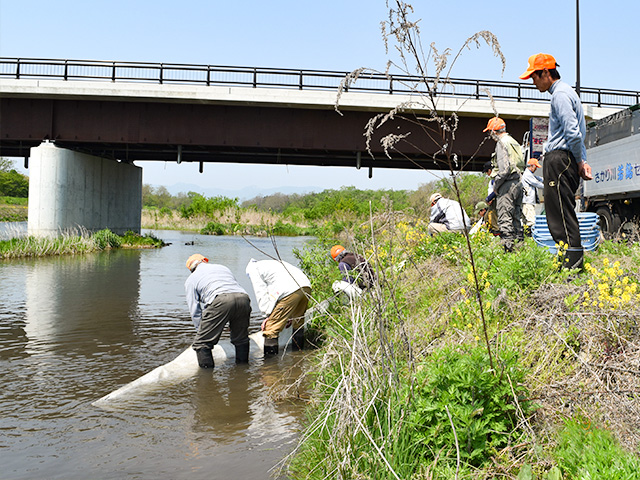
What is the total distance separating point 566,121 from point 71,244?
21.7 metres

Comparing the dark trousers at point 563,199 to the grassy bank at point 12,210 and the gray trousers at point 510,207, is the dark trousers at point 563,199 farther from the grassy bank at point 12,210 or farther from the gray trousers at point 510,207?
the grassy bank at point 12,210

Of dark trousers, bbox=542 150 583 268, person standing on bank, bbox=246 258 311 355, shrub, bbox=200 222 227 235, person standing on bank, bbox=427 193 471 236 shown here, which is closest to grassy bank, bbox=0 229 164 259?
person standing on bank, bbox=246 258 311 355

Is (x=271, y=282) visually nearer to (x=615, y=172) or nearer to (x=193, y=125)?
(x=615, y=172)

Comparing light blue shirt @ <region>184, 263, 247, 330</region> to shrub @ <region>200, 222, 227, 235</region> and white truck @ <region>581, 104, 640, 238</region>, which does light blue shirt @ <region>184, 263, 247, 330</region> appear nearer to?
white truck @ <region>581, 104, 640, 238</region>

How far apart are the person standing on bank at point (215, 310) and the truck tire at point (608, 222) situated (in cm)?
959

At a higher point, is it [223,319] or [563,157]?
[563,157]

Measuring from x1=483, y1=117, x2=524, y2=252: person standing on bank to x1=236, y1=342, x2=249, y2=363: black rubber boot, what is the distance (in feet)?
12.6

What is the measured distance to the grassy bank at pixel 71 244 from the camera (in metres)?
20.7

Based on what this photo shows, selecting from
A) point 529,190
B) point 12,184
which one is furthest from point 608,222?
point 12,184

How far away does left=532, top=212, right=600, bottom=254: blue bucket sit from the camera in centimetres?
713

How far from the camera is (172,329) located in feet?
32.1

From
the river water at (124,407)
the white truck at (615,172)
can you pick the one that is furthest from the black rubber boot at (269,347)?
the white truck at (615,172)

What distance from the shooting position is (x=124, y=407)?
5.61 meters

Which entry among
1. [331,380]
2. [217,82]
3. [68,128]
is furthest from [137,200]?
[331,380]
